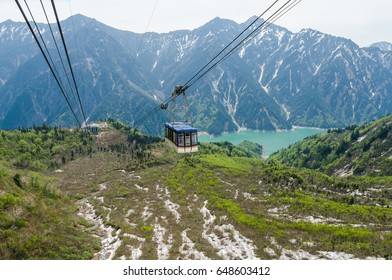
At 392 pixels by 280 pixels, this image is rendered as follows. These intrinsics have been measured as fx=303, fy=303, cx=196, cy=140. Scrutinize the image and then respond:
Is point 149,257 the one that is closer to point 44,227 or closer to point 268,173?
point 44,227

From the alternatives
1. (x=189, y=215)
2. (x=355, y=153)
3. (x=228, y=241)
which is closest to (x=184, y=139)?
(x=228, y=241)

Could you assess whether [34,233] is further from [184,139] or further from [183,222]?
[183,222]

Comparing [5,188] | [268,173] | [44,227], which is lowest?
[268,173]

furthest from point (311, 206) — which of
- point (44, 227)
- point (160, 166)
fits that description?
point (160, 166)

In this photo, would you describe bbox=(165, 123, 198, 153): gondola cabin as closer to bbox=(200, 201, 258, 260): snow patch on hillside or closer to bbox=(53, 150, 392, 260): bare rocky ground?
bbox=(53, 150, 392, 260): bare rocky ground

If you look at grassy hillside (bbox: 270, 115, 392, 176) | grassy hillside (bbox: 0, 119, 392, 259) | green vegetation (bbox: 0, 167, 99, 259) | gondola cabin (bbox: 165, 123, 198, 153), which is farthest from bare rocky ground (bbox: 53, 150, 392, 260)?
grassy hillside (bbox: 270, 115, 392, 176)

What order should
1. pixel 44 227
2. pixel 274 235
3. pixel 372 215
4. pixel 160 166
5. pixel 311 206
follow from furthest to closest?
pixel 160 166, pixel 311 206, pixel 372 215, pixel 274 235, pixel 44 227

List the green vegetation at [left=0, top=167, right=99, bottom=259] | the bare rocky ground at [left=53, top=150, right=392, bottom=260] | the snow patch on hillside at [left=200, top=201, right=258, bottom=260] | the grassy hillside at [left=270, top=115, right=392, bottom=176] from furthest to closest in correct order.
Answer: the grassy hillside at [left=270, top=115, right=392, bottom=176] < the bare rocky ground at [left=53, top=150, right=392, bottom=260] < the snow patch on hillside at [left=200, top=201, right=258, bottom=260] < the green vegetation at [left=0, top=167, right=99, bottom=259]
